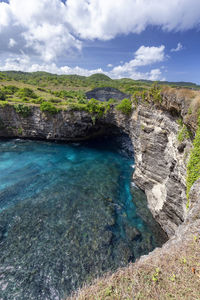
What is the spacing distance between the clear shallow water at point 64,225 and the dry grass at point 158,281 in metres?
6.00

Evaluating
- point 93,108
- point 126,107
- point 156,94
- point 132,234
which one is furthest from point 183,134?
point 93,108

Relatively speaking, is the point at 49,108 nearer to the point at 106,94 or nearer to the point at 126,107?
the point at 126,107

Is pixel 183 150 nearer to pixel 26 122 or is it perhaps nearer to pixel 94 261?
pixel 94 261

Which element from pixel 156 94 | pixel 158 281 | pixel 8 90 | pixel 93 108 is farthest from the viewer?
pixel 8 90

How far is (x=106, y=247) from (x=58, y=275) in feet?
11.3

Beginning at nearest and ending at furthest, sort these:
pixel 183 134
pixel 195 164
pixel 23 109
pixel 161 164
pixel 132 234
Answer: pixel 195 164 < pixel 183 134 < pixel 132 234 < pixel 161 164 < pixel 23 109

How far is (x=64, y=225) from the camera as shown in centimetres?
1110

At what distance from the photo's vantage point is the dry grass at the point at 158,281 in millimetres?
3336

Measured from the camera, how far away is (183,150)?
32.3 ft

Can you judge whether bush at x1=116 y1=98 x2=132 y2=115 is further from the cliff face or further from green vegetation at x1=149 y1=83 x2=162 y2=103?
green vegetation at x1=149 y1=83 x2=162 y2=103

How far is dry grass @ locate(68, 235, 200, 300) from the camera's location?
10.9 ft

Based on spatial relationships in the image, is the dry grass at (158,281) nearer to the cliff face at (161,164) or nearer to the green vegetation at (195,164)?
the green vegetation at (195,164)

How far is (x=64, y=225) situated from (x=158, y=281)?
9.11m

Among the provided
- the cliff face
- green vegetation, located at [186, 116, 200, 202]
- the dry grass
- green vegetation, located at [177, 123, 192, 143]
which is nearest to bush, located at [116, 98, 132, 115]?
the cliff face
